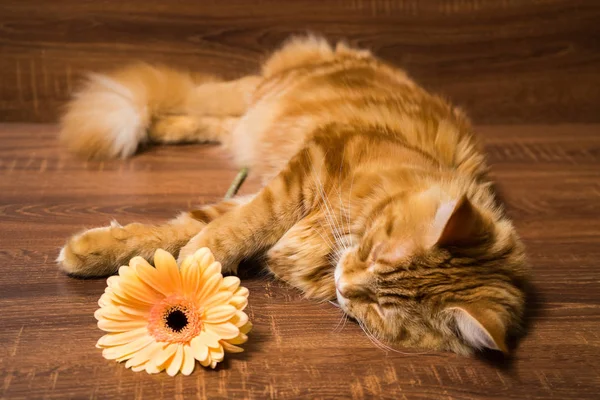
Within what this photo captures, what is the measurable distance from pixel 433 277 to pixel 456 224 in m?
0.14

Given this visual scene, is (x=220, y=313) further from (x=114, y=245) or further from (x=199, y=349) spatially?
(x=114, y=245)

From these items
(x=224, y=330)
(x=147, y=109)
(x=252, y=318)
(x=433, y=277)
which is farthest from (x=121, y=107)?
(x=433, y=277)

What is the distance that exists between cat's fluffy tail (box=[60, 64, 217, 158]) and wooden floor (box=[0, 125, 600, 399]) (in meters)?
0.06

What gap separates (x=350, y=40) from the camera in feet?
7.60

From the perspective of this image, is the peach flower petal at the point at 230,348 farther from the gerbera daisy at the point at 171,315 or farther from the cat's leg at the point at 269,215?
the cat's leg at the point at 269,215

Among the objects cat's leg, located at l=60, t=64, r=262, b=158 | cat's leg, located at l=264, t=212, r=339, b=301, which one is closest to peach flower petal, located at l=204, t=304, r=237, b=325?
cat's leg, located at l=264, t=212, r=339, b=301

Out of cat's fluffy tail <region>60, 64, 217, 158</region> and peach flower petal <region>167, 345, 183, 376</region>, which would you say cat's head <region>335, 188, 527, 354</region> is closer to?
peach flower petal <region>167, 345, 183, 376</region>

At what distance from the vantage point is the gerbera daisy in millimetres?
1135

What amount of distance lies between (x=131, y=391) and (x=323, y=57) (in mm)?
1390

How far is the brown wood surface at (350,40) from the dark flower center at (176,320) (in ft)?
4.34

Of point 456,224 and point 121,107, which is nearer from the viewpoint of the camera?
point 456,224

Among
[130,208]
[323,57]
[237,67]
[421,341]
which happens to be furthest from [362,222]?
[237,67]

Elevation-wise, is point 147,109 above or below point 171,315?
above

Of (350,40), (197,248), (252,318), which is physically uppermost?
(350,40)
